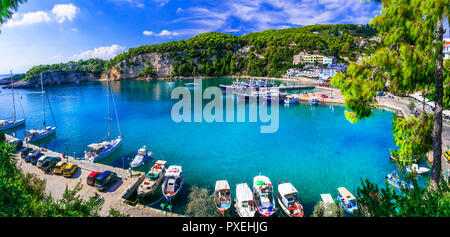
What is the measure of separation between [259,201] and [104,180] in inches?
372

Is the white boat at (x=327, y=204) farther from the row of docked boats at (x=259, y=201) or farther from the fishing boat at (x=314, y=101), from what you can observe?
the fishing boat at (x=314, y=101)

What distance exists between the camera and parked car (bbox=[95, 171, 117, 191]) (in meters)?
12.6

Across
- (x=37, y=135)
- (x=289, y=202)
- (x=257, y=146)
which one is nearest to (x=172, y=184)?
(x=289, y=202)

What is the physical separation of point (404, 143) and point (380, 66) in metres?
2.07

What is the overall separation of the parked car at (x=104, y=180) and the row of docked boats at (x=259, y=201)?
674 cm

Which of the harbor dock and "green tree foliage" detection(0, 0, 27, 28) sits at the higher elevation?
"green tree foliage" detection(0, 0, 27, 28)

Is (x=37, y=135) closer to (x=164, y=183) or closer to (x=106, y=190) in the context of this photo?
(x=106, y=190)

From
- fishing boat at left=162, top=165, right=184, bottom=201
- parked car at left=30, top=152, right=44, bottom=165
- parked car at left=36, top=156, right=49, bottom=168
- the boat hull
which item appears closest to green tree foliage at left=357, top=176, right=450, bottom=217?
fishing boat at left=162, top=165, right=184, bottom=201

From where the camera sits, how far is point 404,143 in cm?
512

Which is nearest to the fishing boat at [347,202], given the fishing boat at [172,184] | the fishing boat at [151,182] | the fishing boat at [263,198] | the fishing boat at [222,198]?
the fishing boat at [263,198]

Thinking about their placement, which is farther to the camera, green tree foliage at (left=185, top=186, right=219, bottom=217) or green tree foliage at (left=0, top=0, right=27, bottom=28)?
green tree foliage at (left=185, top=186, right=219, bottom=217)

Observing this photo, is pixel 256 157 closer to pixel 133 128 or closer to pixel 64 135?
pixel 133 128

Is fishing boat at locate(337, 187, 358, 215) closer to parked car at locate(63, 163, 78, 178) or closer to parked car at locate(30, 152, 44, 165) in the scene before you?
parked car at locate(63, 163, 78, 178)

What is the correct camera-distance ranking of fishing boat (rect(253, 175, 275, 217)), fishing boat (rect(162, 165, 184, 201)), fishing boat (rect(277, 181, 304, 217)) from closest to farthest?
fishing boat (rect(277, 181, 304, 217)), fishing boat (rect(253, 175, 275, 217)), fishing boat (rect(162, 165, 184, 201))
